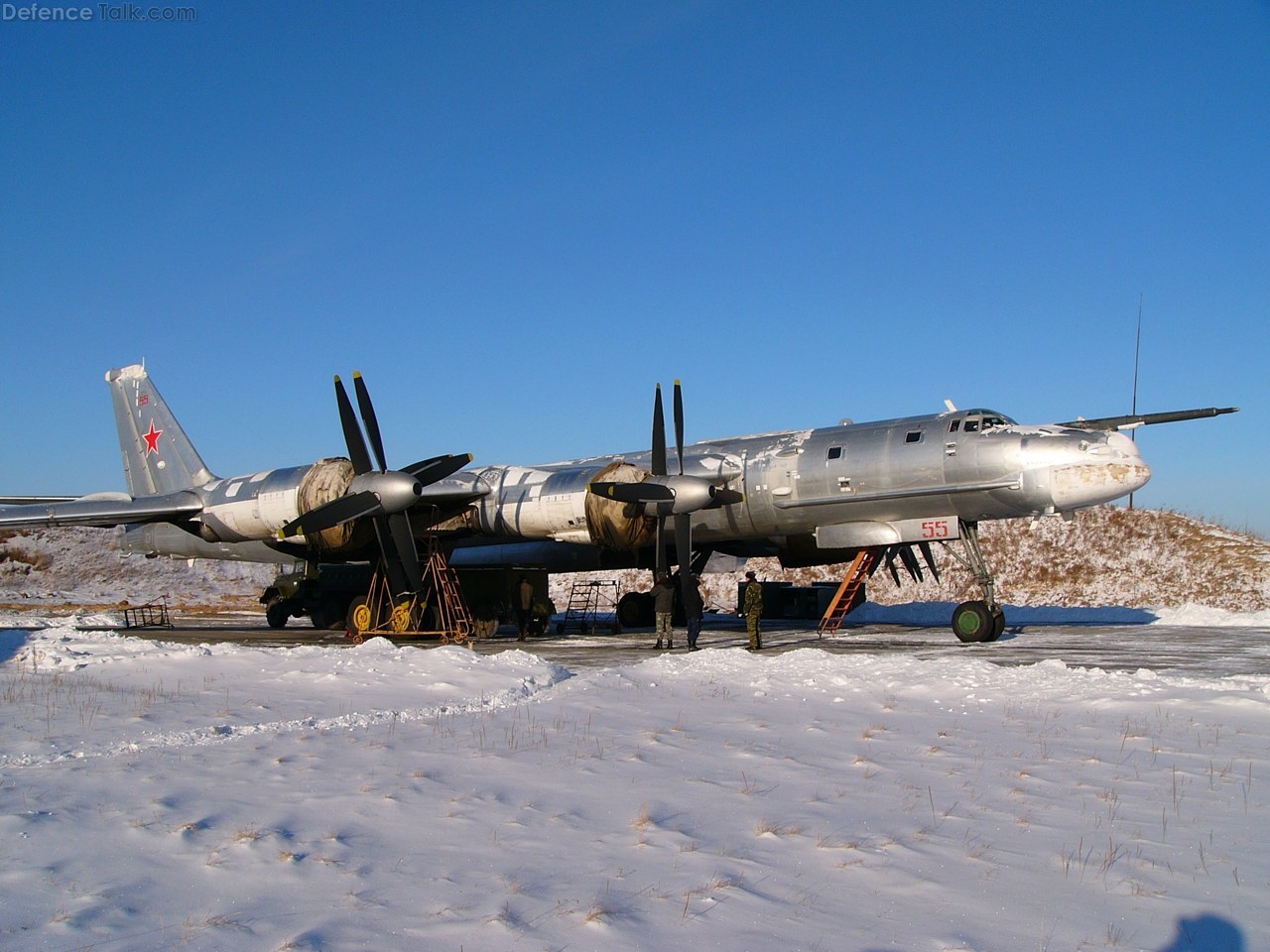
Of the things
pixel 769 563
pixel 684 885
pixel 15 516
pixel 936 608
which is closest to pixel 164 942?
pixel 684 885

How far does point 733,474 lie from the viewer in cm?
2194

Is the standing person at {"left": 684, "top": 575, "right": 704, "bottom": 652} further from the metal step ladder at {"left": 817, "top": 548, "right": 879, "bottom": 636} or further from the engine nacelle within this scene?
the metal step ladder at {"left": 817, "top": 548, "right": 879, "bottom": 636}

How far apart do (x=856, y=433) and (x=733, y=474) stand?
2.75 m

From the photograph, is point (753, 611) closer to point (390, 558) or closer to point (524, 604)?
point (524, 604)

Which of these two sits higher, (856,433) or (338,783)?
(856,433)

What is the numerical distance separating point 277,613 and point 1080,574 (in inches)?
1146

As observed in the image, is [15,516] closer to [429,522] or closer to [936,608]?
[429,522]

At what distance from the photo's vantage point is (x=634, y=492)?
2002 centimetres

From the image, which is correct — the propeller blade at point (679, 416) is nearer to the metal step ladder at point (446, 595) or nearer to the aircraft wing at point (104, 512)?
the metal step ladder at point (446, 595)

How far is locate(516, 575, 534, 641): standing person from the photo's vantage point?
2411 centimetres

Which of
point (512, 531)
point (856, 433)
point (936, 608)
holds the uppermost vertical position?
point (856, 433)

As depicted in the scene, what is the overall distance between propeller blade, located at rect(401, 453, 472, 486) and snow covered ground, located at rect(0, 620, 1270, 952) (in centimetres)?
1024

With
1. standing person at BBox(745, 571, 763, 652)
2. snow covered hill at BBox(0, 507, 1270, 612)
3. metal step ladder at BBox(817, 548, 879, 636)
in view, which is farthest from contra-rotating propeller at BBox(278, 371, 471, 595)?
snow covered hill at BBox(0, 507, 1270, 612)

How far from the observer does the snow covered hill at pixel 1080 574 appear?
116 feet
